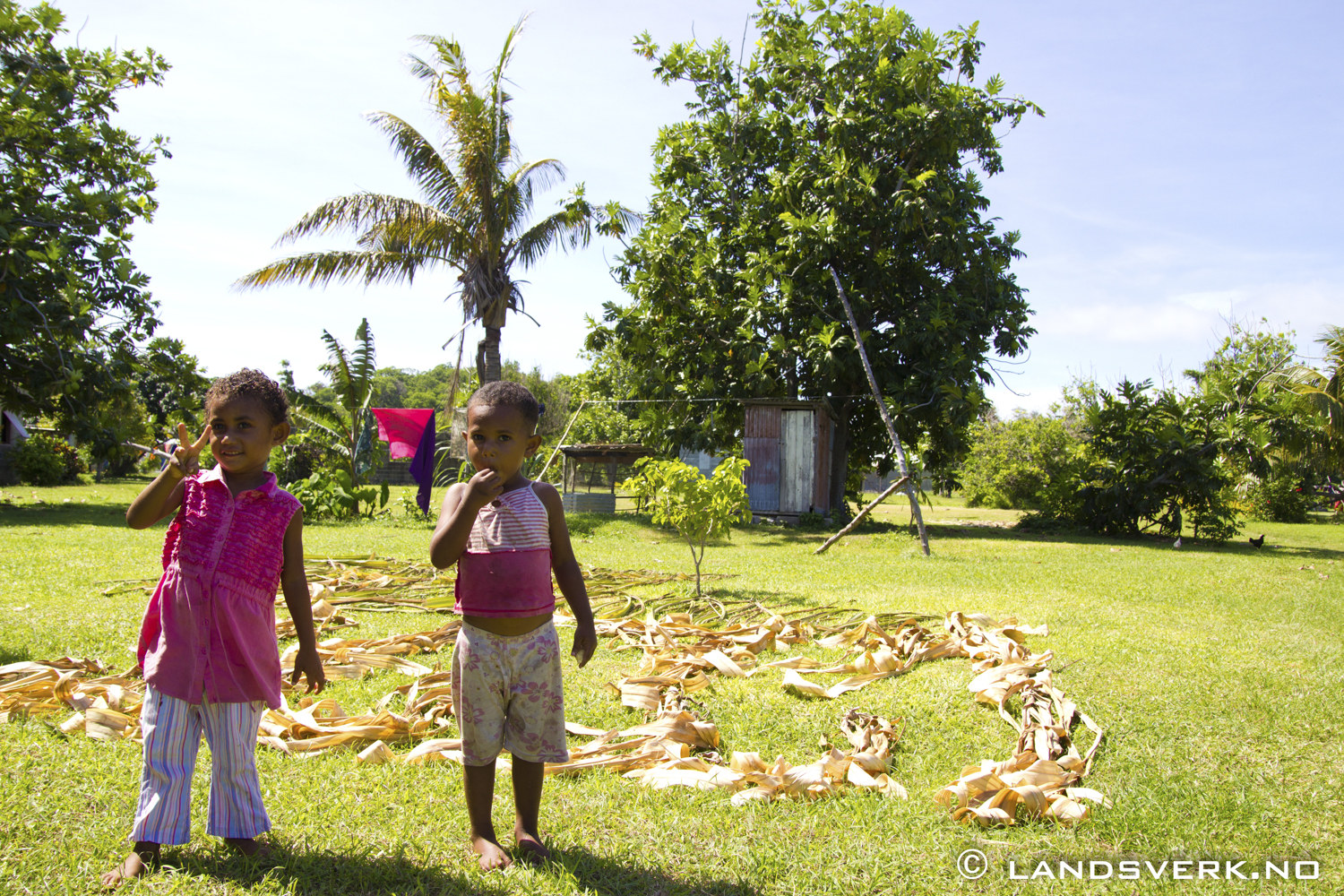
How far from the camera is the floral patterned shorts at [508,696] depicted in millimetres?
2842

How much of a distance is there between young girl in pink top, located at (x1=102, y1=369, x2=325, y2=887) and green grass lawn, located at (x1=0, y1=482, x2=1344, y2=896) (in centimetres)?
20

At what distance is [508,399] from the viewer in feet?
9.52

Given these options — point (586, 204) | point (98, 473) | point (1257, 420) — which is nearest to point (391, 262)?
point (586, 204)

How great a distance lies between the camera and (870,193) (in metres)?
17.1

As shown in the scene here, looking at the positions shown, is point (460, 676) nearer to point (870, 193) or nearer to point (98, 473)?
point (870, 193)

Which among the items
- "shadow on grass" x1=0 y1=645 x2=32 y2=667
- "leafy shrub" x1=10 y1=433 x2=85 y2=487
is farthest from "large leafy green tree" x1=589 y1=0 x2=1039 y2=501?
"leafy shrub" x1=10 y1=433 x2=85 y2=487

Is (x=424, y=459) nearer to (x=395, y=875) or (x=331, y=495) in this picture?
(x=331, y=495)

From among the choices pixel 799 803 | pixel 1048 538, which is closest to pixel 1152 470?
pixel 1048 538

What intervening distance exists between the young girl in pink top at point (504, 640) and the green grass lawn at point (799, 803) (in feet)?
0.86

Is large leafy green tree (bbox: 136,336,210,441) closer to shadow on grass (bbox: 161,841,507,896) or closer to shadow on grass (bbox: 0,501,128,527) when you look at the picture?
shadow on grass (bbox: 0,501,128,527)

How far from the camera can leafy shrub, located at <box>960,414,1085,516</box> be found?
26.9 meters

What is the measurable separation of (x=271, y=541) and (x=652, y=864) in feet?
5.61

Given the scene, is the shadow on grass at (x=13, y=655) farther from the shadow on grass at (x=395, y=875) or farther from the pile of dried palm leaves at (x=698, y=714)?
the shadow on grass at (x=395, y=875)

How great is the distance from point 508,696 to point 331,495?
15393mm
